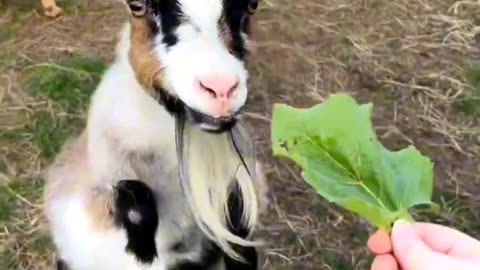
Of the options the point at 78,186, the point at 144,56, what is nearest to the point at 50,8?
the point at 78,186

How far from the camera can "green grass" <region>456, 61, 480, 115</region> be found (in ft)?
14.8

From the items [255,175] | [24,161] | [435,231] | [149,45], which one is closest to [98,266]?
[255,175]

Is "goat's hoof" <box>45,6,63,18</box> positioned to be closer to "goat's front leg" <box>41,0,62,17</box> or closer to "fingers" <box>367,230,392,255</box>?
"goat's front leg" <box>41,0,62,17</box>

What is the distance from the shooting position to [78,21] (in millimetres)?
4965

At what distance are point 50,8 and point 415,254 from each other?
132 inches

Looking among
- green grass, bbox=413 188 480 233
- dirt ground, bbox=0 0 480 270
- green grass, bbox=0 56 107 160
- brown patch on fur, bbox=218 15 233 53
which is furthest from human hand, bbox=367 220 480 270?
green grass, bbox=0 56 107 160

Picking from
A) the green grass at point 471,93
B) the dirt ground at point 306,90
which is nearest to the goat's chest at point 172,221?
the dirt ground at point 306,90

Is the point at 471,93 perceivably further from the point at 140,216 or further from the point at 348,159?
the point at 348,159

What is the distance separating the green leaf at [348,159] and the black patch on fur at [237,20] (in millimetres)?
567

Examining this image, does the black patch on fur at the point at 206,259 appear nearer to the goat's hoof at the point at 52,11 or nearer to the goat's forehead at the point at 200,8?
the goat's forehead at the point at 200,8

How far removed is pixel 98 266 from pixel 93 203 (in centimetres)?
20

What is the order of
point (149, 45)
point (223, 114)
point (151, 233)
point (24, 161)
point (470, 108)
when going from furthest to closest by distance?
point (470, 108) → point (24, 161) → point (151, 233) → point (149, 45) → point (223, 114)

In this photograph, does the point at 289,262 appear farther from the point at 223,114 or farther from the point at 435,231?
the point at 435,231

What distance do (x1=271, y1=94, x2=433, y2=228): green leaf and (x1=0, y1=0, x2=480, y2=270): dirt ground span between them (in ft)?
5.53
